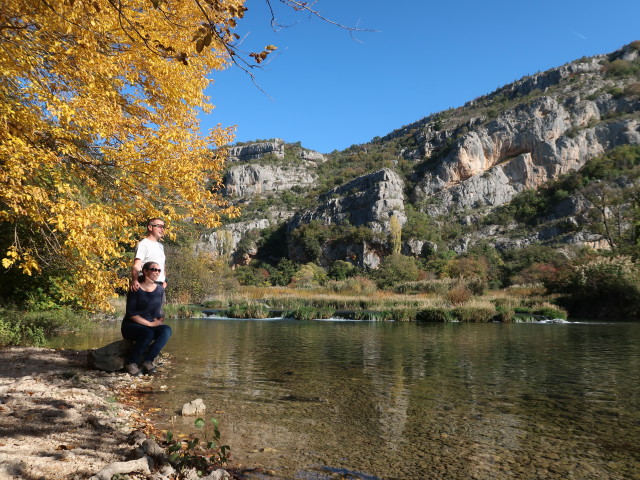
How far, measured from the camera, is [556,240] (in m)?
48.2

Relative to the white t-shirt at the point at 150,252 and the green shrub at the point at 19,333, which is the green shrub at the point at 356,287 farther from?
the white t-shirt at the point at 150,252

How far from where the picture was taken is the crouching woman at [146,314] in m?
5.14

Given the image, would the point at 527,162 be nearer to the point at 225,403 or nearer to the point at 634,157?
the point at 634,157

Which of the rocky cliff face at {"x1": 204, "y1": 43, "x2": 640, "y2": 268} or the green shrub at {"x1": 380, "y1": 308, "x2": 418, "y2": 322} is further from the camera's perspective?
the rocky cliff face at {"x1": 204, "y1": 43, "x2": 640, "y2": 268}

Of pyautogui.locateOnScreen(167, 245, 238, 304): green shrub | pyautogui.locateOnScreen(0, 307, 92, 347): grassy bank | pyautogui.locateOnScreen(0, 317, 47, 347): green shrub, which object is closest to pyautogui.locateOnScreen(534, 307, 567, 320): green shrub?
pyautogui.locateOnScreen(0, 307, 92, 347): grassy bank

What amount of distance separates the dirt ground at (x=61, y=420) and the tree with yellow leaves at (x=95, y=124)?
4.74 feet

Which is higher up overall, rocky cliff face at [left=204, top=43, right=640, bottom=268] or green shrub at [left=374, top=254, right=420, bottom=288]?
rocky cliff face at [left=204, top=43, right=640, bottom=268]

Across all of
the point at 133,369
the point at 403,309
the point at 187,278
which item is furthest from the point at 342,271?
the point at 133,369

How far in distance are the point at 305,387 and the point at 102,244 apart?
316cm

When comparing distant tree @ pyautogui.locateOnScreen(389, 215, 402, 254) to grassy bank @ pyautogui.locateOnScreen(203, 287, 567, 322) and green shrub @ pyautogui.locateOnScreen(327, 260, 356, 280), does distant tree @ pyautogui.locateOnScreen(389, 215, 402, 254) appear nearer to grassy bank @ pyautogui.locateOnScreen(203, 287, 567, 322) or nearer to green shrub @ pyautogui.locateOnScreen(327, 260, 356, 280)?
green shrub @ pyautogui.locateOnScreen(327, 260, 356, 280)

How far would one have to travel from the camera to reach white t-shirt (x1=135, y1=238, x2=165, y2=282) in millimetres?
5105

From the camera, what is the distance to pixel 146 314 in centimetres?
521

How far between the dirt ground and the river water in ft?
1.69

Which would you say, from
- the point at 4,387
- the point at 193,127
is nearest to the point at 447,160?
the point at 193,127
